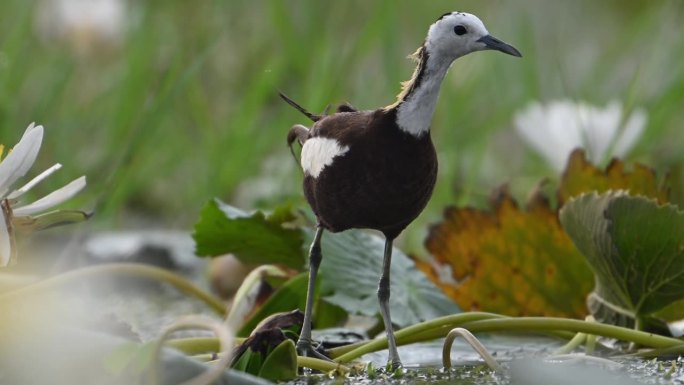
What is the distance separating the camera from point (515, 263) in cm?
182

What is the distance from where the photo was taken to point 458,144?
Answer: 10.00 feet

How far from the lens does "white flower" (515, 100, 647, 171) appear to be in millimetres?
2621

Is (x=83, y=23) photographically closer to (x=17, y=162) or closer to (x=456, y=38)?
(x=17, y=162)

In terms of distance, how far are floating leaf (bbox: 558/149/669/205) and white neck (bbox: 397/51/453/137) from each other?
63cm

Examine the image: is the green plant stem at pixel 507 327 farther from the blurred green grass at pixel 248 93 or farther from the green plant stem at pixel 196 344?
the blurred green grass at pixel 248 93

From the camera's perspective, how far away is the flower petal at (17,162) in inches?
51.1

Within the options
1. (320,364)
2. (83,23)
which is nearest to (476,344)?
(320,364)

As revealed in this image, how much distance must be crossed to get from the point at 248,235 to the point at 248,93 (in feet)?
5.21

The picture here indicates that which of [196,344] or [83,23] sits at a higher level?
[83,23]

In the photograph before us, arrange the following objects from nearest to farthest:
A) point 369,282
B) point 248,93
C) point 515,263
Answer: point 369,282 < point 515,263 < point 248,93

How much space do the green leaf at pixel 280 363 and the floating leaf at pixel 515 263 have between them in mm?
574

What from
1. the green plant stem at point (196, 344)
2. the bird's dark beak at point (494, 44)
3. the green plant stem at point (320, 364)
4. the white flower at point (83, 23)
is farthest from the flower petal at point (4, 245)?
the white flower at point (83, 23)

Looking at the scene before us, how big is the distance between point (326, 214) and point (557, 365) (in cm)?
30

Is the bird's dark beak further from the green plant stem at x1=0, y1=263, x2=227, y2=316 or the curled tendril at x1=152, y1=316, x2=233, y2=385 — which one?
the green plant stem at x1=0, y1=263, x2=227, y2=316
